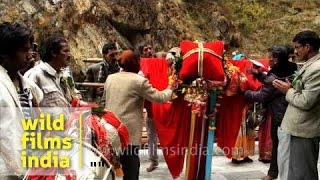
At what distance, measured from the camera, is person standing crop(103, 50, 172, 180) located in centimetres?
369

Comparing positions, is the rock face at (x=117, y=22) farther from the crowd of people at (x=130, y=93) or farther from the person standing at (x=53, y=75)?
the person standing at (x=53, y=75)

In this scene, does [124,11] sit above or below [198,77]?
above

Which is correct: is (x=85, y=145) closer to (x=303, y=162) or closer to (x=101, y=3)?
(x=303, y=162)

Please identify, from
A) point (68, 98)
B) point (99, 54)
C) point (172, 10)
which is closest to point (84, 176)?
point (68, 98)

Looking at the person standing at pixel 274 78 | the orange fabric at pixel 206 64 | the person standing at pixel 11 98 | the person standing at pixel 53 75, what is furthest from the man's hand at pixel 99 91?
the person standing at pixel 11 98

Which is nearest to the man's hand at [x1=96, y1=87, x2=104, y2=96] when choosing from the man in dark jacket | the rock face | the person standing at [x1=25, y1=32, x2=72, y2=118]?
the man in dark jacket

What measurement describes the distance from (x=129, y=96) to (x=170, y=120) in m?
0.82

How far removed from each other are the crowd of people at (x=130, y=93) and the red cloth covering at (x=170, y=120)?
0.21 meters

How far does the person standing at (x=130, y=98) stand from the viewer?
369cm

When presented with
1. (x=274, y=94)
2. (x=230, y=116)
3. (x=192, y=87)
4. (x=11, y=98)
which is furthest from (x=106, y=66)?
(x=11, y=98)

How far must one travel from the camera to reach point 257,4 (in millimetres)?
14312

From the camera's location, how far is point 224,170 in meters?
5.09

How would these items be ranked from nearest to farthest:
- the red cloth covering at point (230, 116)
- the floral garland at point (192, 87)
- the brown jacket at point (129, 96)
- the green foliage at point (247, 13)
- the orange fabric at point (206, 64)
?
1. the brown jacket at point (129, 96)
2. the orange fabric at point (206, 64)
3. the floral garland at point (192, 87)
4. the red cloth covering at point (230, 116)
5. the green foliage at point (247, 13)

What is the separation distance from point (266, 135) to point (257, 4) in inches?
387
